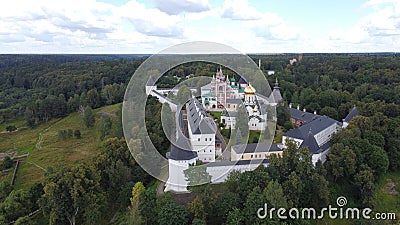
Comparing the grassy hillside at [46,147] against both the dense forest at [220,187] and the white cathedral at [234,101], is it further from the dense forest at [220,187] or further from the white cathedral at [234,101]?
the white cathedral at [234,101]

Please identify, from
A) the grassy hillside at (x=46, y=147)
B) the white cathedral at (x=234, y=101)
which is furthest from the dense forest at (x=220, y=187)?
the white cathedral at (x=234, y=101)

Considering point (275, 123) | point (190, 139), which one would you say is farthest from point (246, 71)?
point (190, 139)

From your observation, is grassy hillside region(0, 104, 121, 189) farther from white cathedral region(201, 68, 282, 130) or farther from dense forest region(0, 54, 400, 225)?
white cathedral region(201, 68, 282, 130)

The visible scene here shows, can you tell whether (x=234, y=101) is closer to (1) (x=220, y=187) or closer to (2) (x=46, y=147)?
(1) (x=220, y=187)

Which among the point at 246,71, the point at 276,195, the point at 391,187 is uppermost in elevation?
the point at 246,71

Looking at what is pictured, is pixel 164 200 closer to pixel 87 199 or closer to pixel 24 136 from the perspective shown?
pixel 87 199

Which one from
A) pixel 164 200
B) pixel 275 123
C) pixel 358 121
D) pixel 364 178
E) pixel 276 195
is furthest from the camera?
pixel 275 123

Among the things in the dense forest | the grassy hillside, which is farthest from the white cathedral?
the grassy hillside

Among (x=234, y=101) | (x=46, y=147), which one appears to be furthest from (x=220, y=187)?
(x=46, y=147)
